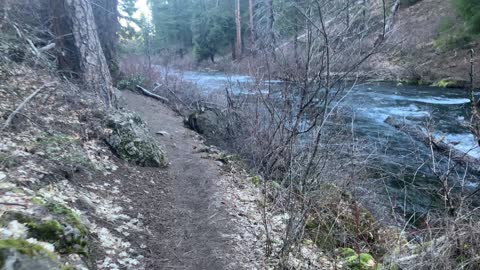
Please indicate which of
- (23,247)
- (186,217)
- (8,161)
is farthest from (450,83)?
(23,247)

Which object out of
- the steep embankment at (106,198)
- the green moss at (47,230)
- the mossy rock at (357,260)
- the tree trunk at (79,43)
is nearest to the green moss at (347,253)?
the mossy rock at (357,260)

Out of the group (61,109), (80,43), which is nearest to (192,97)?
(80,43)

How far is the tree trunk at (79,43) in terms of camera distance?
730 cm

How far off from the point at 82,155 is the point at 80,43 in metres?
3.29

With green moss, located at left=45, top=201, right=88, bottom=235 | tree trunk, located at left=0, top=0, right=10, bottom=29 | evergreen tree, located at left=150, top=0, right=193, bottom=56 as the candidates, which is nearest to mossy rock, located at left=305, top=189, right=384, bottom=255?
green moss, located at left=45, top=201, right=88, bottom=235

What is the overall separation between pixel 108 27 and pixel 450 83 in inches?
623

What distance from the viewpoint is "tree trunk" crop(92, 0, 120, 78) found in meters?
13.6

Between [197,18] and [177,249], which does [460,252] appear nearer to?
[177,249]

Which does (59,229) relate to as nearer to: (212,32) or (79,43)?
(79,43)

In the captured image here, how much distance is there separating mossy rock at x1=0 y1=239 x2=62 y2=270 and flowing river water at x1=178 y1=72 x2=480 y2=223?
171 inches

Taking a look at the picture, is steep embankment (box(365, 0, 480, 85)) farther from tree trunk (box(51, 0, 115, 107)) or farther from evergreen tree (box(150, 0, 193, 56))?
evergreen tree (box(150, 0, 193, 56))

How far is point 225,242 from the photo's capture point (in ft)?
14.4

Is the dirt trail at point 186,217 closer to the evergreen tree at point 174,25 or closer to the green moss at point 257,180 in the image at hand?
the green moss at point 257,180

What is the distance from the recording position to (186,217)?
5.01m
